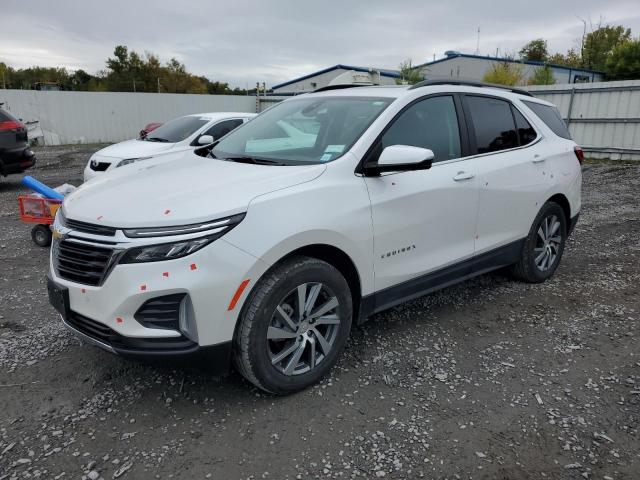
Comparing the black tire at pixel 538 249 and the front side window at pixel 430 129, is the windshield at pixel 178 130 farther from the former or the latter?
the black tire at pixel 538 249

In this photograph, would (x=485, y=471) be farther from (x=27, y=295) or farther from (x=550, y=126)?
(x=27, y=295)

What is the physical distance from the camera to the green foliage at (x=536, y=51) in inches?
1894

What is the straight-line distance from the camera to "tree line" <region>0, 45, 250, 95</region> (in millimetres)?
48500


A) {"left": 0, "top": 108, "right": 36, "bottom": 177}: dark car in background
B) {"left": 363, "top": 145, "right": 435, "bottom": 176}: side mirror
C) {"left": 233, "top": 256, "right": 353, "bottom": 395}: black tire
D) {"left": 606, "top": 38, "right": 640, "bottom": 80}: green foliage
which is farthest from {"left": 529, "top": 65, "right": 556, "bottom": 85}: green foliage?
{"left": 233, "top": 256, "right": 353, "bottom": 395}: black tire

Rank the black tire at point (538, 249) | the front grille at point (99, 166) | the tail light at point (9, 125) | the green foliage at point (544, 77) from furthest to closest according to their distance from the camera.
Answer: the green foliage at point (544, 77) → the tail light at point (9, 125) → the front grille at point (99, 166) → the black tire at point (538, 249)

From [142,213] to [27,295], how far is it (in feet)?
8.99

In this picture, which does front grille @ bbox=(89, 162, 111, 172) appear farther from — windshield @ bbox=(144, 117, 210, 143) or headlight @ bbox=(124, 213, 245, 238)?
headlight @ bbox=(124, 213, 245, 238)

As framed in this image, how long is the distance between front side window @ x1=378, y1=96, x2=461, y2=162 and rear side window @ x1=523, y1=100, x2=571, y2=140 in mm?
1294

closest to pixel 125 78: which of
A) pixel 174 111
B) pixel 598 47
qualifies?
pixel 174 111

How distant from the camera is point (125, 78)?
4888 cm

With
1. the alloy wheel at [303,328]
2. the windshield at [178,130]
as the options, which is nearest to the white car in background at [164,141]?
the windshield at [178,130]

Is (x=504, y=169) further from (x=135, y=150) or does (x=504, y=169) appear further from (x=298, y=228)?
(x=135, y=150)

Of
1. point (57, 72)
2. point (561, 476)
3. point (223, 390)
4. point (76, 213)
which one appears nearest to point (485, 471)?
point (561, 476)

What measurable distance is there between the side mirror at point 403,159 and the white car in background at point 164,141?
5454 mm
